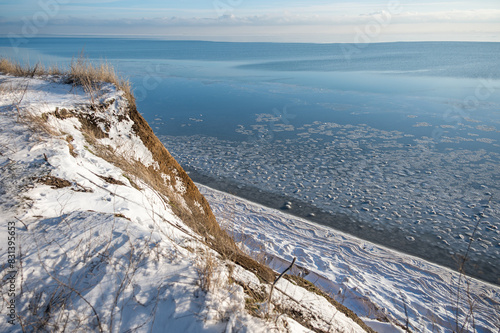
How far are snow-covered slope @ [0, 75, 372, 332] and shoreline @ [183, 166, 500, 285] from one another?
161 inches

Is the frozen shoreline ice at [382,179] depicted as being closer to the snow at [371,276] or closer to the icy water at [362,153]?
the icy water at [362,153]

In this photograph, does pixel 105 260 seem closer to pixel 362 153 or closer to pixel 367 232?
pixel 367 232

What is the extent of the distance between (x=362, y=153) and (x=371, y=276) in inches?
252

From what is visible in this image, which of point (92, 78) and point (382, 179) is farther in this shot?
point (382, 179)

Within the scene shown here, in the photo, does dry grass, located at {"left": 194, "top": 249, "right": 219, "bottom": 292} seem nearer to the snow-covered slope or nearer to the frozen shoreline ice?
the snow-covered slope

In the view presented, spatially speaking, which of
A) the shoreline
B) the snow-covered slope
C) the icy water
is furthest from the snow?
the snow-covered slope

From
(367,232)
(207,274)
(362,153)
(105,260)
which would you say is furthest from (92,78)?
(362,153)

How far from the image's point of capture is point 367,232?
23.4 feet

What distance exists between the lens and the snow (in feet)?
15.5

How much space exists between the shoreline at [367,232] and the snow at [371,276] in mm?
223

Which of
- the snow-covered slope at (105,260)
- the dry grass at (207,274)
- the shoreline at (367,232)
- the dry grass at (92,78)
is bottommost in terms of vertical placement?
the shoreline at (367,232)

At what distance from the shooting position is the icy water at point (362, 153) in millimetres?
7293

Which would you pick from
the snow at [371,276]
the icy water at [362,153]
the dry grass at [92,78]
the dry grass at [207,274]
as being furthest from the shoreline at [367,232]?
the dry grass at [207,274]

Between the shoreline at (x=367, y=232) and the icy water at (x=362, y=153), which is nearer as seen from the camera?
the shoreline at (x=367, y=232)
